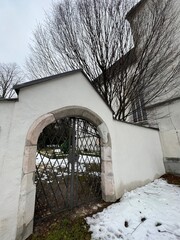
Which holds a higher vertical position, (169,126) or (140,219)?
(169,126)

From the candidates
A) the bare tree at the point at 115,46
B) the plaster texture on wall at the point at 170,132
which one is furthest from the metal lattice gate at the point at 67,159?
the plaster texture on wall at the point at 170,132

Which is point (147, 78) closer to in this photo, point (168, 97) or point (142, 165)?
point (168, 97)

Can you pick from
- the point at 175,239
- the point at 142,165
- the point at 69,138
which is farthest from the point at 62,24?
the point at 175,239

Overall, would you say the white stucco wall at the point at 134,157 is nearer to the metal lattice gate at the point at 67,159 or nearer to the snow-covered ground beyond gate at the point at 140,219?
the snow-covered ground beyond gate at the point at 140,219

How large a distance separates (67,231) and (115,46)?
5689 mm

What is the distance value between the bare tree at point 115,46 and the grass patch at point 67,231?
398 cm

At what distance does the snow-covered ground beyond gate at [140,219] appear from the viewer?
2084 millimetres

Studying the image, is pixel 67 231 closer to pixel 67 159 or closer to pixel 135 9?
pixel 67 159

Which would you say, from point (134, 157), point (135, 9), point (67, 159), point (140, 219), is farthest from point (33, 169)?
point (135, 9)

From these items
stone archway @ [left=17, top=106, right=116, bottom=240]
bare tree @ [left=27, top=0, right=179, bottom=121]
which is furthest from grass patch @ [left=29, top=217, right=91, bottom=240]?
bare tree @ [left=27, top=0, right=179, bottom=121]

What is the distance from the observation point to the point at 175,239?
6.35 ft

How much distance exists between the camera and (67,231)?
87.4 inches

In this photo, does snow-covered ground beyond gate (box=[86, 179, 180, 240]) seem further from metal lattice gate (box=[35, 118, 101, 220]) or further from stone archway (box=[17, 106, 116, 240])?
metal lattice gate (box=[35, 118, 101, 220])

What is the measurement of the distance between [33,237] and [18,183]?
99 cm
